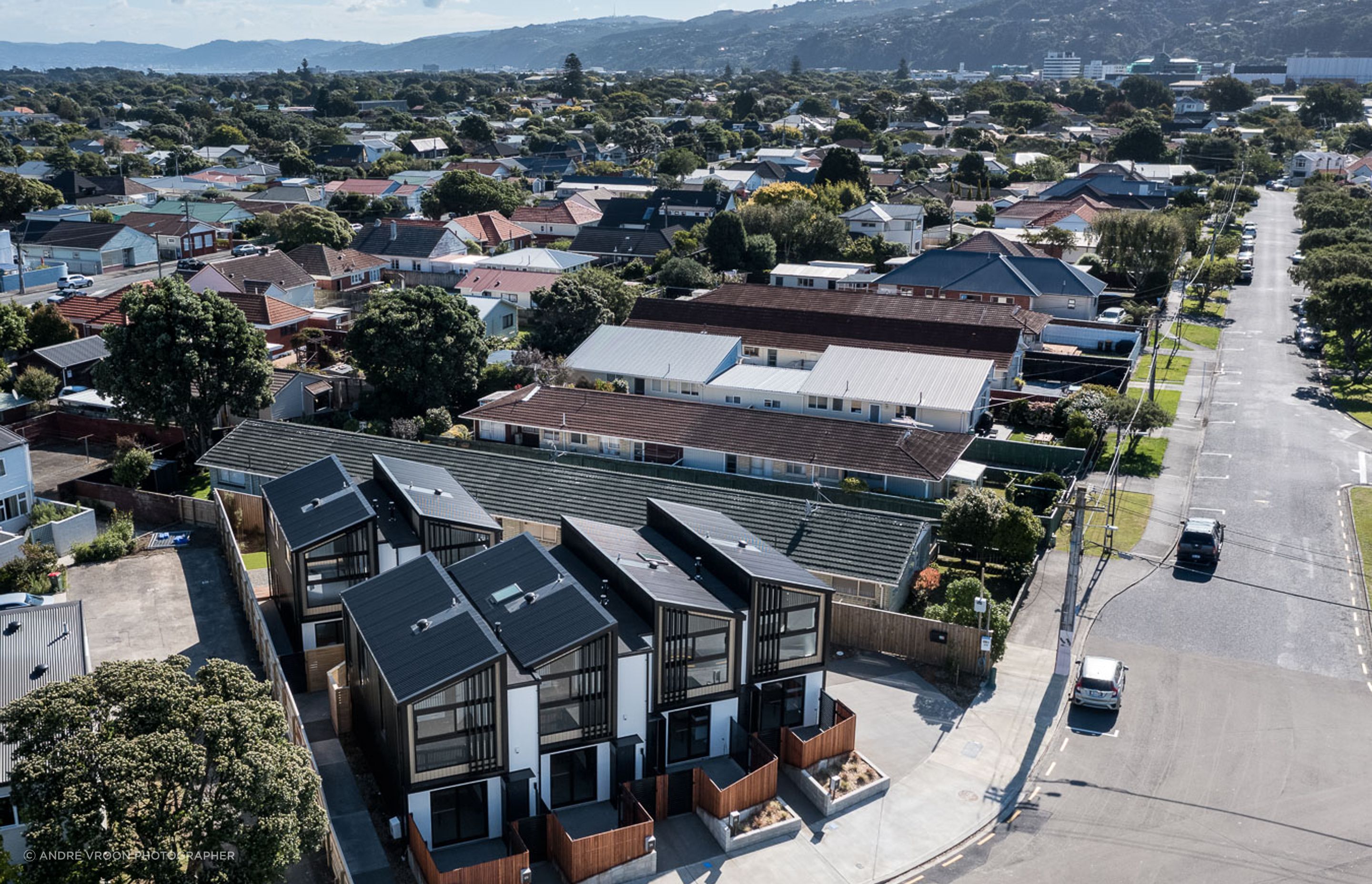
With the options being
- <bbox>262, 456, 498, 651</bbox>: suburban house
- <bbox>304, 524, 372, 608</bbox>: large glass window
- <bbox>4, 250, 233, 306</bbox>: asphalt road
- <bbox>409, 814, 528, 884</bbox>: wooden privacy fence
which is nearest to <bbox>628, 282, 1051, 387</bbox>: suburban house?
<bbox>262, 456, 498, 651</bbox>: suburban house

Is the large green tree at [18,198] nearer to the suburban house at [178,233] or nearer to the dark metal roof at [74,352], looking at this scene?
the suburban house at [178,233]

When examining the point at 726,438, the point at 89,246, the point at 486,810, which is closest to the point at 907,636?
the point at 486,810

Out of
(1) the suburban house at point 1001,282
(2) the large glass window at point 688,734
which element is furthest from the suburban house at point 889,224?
(2) the large glass window at point 688,734

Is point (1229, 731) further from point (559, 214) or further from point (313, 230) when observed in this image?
point (559, 214)

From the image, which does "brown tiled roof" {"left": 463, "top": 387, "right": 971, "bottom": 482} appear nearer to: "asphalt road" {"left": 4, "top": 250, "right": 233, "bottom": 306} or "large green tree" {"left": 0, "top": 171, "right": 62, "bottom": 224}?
"asphalt road" {"left": 4, "top": 250, "right": 233, "bottom": 306}

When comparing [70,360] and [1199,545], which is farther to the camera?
[70,360]

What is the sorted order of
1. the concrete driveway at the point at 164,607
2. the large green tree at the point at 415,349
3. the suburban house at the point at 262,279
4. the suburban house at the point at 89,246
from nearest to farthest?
the concrete driveway at the point at 164,607, the large green tree at the point at 415,349, the suburban house at the point at 262,279, the suburban house at the point at 89,246
